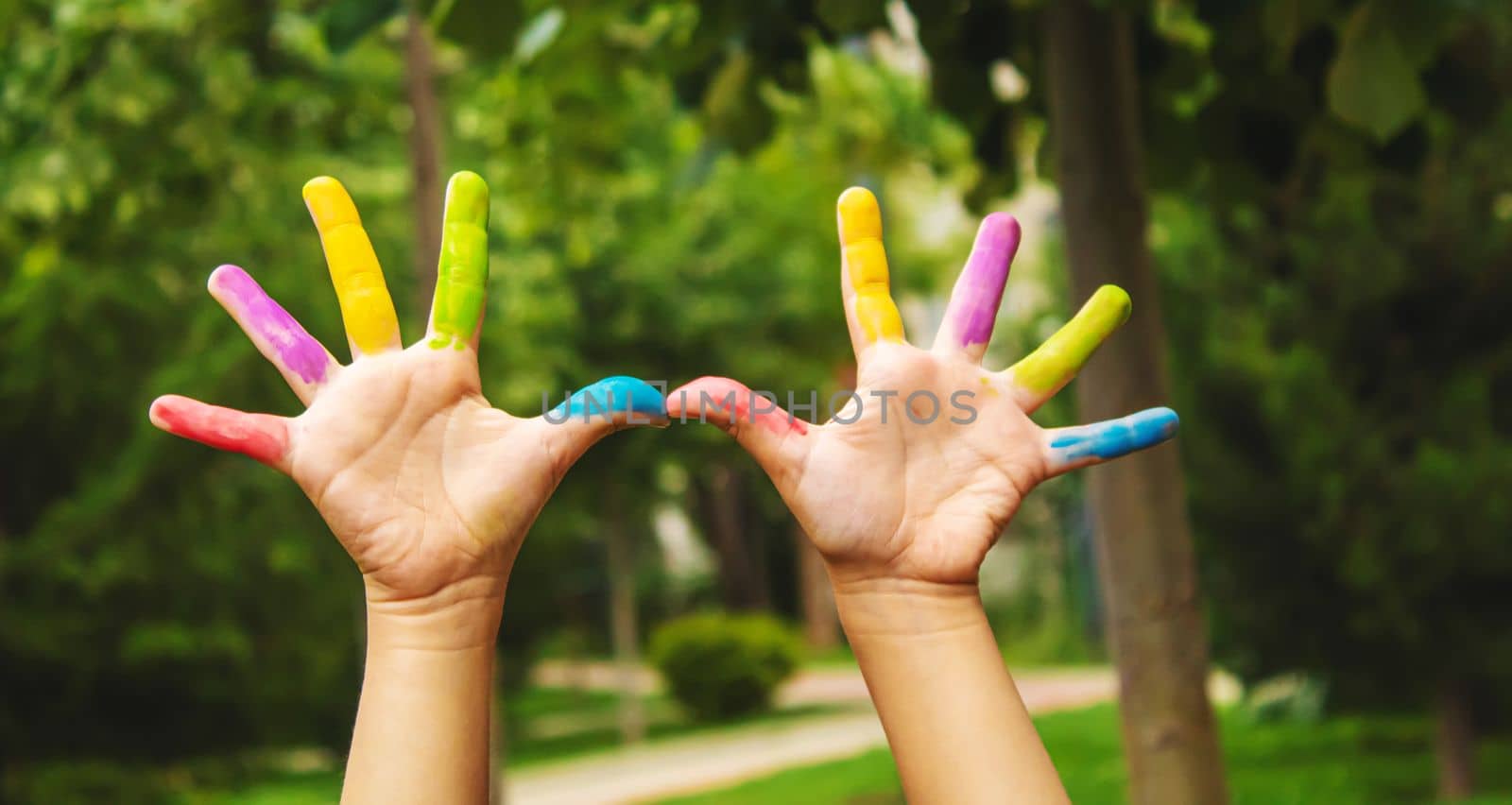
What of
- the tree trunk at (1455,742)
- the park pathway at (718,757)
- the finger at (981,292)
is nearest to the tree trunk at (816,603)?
the park pathway at (718,757)

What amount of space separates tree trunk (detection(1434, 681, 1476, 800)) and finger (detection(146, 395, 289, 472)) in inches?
243

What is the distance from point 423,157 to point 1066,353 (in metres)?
3.69

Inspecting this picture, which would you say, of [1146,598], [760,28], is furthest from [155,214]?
[1146,598]

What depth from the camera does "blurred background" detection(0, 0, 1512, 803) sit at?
3088mm

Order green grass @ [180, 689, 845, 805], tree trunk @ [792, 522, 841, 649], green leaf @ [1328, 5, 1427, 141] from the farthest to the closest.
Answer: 1. tree trunk @ [792, 522, 841, 649]
2. green grass @ [180, 689, 845, 805]
3. green leaf @ [1328, 5, 1427, 141]

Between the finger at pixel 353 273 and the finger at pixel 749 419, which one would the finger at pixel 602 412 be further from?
the finger at pixel 353 273

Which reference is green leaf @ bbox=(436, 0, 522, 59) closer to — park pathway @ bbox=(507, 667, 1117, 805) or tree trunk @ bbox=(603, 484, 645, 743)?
park pathway @ bbox=(507, 667, 1117, 805)

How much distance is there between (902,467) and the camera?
1890mm

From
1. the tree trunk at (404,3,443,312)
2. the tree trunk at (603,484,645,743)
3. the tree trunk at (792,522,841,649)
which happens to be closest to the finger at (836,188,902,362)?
the tree trunk at (404,3,443,312)

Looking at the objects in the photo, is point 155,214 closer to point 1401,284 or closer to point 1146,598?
point 1146,598

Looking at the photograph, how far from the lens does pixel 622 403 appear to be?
5.96ft

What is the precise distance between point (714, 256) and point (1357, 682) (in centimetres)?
743

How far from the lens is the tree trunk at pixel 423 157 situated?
4.99m

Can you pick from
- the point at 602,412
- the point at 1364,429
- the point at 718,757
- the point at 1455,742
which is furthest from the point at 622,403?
the point at 718,757
